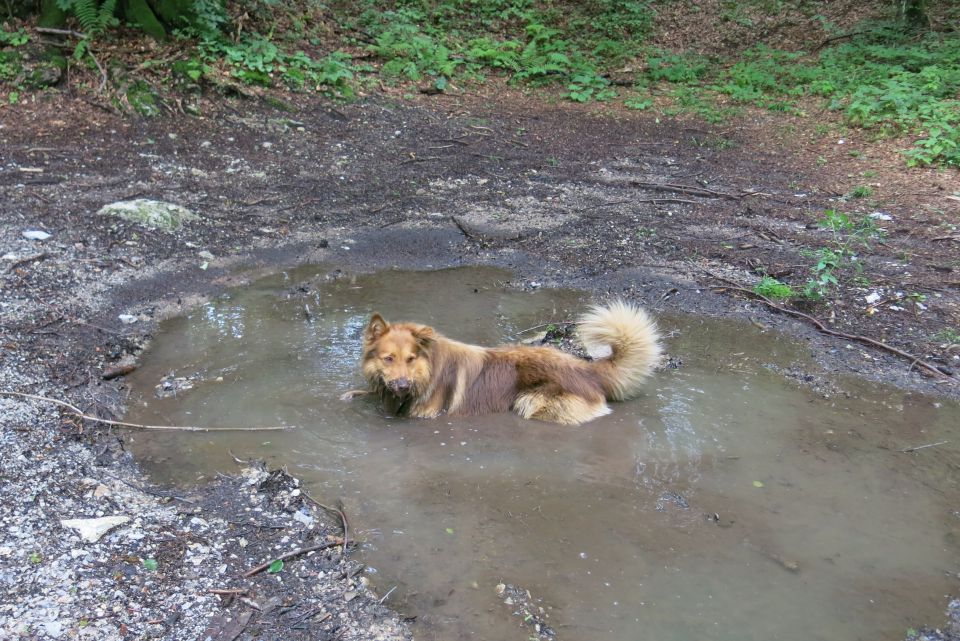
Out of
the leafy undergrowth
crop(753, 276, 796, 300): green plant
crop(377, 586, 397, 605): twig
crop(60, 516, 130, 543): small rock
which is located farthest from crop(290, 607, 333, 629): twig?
the leafy undergrowth

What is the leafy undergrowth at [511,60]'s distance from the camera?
1230cm

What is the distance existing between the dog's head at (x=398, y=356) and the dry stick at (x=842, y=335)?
422cm

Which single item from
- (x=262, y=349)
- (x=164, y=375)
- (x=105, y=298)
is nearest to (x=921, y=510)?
(x=262, y=349)

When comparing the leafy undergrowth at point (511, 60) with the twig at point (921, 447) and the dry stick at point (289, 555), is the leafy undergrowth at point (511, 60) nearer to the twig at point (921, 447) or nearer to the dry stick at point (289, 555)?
the twig at point (921, 447)

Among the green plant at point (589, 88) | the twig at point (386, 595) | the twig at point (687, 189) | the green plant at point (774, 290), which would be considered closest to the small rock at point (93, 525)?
the twig at point (386, 595)

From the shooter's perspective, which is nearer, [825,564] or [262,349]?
[825,564]

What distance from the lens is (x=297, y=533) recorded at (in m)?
4.69

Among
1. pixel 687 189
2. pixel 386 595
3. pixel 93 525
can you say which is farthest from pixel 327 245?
pixel 386 595

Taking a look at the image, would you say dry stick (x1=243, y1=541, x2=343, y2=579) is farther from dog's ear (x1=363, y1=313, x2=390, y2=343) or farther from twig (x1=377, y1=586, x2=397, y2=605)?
dog's ear (x1=363, y1=313, x2=390, y2=343)

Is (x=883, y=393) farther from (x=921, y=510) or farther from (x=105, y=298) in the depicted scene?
(x=105, y=298)

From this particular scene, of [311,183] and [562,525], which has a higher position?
[311,183]

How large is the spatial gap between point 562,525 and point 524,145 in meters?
9.50

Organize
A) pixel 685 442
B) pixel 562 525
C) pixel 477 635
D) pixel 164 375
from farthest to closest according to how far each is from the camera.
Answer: pixel 164 375
pixel 685 442
pixel 562 525
pixel 477 635

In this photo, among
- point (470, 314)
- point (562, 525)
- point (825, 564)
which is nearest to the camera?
point (825, 564)
